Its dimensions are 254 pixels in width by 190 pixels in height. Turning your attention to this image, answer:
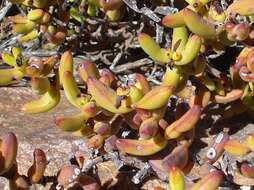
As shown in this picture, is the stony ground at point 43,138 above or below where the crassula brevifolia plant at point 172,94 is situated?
below

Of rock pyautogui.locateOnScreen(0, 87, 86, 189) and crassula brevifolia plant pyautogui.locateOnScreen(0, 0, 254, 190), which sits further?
rock pyautogui.locateOnScreen(0, 87, 86, 189)

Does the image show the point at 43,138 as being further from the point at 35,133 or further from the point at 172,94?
the point at 172,94

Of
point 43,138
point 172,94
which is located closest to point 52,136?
point 43,138

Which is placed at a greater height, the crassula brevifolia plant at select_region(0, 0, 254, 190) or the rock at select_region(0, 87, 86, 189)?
the crassula brevifolia plant at select_region(0, 0, 254, 190)

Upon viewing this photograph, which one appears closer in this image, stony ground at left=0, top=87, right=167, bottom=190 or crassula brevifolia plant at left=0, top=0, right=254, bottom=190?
crassula brevifolia plant at left=0, top=0, right=254, bottom=190

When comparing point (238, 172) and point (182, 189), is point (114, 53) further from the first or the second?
point (182, 189)

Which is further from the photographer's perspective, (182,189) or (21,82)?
(21,82)

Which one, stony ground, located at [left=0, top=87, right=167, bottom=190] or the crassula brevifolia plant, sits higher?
the crassula brevifolia plant

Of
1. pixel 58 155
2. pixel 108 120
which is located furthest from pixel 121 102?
pixel 58 155
